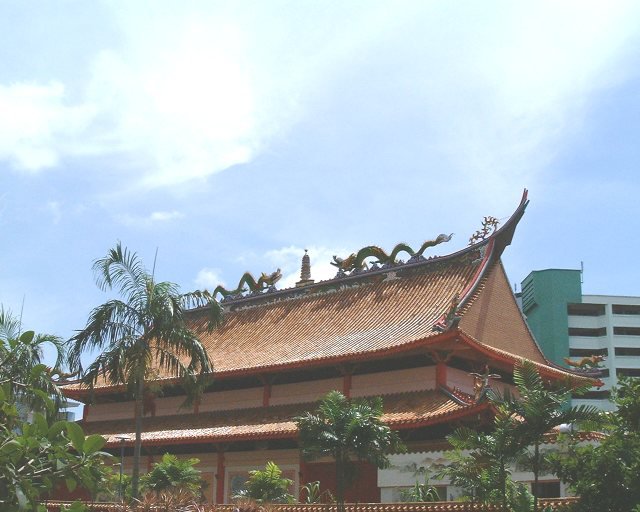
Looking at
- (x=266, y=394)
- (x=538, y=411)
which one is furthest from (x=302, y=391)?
(x=538, y=411)

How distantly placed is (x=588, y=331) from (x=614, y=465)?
59599mm

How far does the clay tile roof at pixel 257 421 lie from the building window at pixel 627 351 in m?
49.2

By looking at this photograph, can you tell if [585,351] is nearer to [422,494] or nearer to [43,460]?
[422,494]

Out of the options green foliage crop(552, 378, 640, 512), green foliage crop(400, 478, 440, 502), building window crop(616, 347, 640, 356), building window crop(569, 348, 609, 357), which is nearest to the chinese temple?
green foliage crop(400, 478, 440, 502)

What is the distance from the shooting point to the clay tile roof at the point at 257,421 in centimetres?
2169

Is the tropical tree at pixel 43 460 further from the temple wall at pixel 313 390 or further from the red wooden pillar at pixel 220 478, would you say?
the red wooden pillar at pixel 220 478

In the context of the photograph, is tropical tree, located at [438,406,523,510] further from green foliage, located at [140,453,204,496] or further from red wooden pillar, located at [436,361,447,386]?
green foliage, located at [140,453,204,496]

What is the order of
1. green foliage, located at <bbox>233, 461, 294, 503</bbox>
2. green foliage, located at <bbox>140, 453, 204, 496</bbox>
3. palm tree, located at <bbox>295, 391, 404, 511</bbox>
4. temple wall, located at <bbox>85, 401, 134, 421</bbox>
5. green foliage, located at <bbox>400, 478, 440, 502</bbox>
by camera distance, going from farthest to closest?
1. temple wall, located at <bbox>85, 401, 134, 421</bbox>
2. green foliage, located at <bbox>140, 453, 204, 496</bbox>
3. green foliage, located at <bbox>233, 461, 294, 503</bbox>
4. green foliage, located at <bbox>400, 478, 440, 502</bbox>
5. palm tree, located at <bbox>295, 391, 404, 511</bbox>

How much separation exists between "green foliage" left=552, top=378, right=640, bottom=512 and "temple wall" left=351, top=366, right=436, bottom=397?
10133mm

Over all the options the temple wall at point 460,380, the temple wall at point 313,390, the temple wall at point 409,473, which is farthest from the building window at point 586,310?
the temple wall at point 409,473

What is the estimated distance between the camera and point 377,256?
32.1 metres

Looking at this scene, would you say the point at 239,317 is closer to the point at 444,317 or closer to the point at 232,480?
the point at 232,480

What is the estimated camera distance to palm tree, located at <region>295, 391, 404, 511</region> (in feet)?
56.1

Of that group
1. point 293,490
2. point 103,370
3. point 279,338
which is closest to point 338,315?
point 279,338
